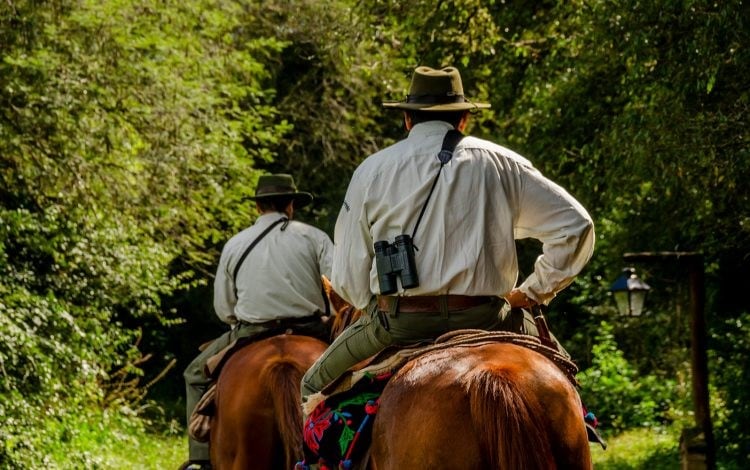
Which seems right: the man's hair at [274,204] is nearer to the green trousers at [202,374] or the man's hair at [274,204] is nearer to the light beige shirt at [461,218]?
the green trousers at [202,374]

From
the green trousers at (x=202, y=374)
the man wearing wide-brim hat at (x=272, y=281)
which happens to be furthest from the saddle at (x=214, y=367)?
the green trousers at (x=202, y=374)

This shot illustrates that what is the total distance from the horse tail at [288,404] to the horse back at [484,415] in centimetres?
254

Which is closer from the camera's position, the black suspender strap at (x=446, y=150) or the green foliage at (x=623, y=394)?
the black suspender strap at (x=446, y=150)

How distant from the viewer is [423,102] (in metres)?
5.69

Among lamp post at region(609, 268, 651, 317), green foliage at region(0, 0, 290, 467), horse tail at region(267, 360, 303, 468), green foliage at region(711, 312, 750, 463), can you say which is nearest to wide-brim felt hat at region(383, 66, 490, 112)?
horse tail at region(267, 360, 303, 468)

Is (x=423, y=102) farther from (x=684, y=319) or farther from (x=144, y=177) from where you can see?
(x=684, y=319)

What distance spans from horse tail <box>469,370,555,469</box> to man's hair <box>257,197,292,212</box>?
472 centimetres

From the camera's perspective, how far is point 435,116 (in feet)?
18.6

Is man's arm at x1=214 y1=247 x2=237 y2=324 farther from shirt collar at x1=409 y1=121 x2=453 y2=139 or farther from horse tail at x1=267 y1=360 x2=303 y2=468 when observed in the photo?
shirt collar at x1=409 y1=121 x2=453 y2=139

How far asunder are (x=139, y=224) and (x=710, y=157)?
6.79m

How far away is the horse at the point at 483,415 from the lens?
171 inches

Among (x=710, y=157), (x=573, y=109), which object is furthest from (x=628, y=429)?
(x=710, y=157)

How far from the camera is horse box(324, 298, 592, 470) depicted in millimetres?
4352

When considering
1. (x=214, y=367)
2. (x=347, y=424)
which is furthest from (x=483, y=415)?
(x=214, y=367)
